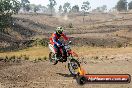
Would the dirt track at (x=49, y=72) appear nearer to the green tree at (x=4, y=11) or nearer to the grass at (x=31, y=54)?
the grass at (x=31, y=54)

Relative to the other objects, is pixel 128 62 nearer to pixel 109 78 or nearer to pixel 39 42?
pixel 109 78

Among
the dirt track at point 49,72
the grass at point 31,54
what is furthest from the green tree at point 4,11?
the dirt track at point 49,72

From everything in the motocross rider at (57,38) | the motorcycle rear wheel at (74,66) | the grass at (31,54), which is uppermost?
the motocross rider at (57,38)

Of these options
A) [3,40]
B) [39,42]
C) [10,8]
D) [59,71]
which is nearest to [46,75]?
[59,71]

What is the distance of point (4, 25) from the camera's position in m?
44.5

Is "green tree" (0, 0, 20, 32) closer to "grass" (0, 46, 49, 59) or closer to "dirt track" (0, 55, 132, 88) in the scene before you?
"grass" (0, 46, 49, 59)

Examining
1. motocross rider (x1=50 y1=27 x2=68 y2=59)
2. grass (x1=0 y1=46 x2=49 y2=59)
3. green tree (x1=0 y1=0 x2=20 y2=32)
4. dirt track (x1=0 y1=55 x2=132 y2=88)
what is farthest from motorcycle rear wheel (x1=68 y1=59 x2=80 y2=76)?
green tree (x1=0 y1=0 x2=20 y2=32)

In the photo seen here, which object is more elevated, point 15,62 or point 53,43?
point 53,43

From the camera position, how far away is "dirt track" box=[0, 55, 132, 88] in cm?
1485

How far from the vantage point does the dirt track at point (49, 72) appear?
48.7ft

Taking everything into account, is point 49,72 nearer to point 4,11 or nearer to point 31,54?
point 31,54

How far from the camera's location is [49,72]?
18.0 metres

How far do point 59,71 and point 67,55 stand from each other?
1861mm

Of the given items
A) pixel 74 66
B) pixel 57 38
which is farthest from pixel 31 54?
pixel 74 66
